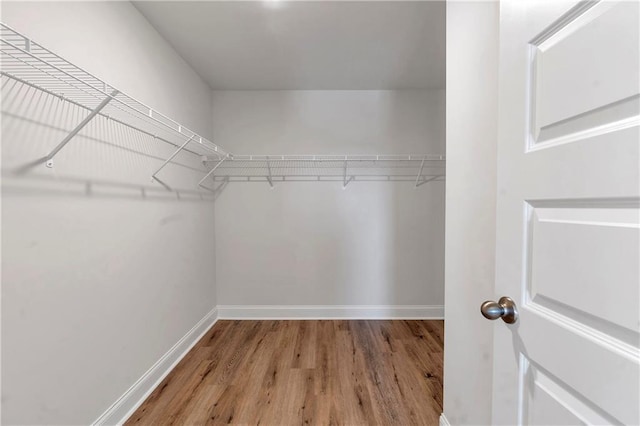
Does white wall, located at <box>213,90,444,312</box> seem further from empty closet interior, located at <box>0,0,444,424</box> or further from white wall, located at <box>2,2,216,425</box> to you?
white wall, located at <box>2,2,216,425</box>

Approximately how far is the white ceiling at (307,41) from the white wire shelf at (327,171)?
2.44ft

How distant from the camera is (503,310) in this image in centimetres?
69

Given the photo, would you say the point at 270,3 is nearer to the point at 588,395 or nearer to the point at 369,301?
the point at 588,395

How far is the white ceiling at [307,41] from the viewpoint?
162cm

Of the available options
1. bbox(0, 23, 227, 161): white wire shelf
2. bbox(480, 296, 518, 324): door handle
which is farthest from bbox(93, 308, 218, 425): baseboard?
bbox(480, 296, 518, 324): door handle

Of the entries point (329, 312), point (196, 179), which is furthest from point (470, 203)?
point (196, 179)

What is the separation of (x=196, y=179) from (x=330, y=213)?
4.29 feet

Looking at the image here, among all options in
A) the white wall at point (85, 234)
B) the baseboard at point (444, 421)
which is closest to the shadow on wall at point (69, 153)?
the white wall at point (85, 234)

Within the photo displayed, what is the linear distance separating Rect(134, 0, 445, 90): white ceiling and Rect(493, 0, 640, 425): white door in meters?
1.23

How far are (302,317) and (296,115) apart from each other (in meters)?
2.09

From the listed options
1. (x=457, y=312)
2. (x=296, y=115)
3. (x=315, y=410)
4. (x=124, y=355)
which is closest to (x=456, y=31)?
(x=457, y=312)

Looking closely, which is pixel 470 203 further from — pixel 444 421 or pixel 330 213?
pixel 330 213

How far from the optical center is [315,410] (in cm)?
157

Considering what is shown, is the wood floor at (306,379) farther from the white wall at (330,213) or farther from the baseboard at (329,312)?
the white wall at (330,213)
